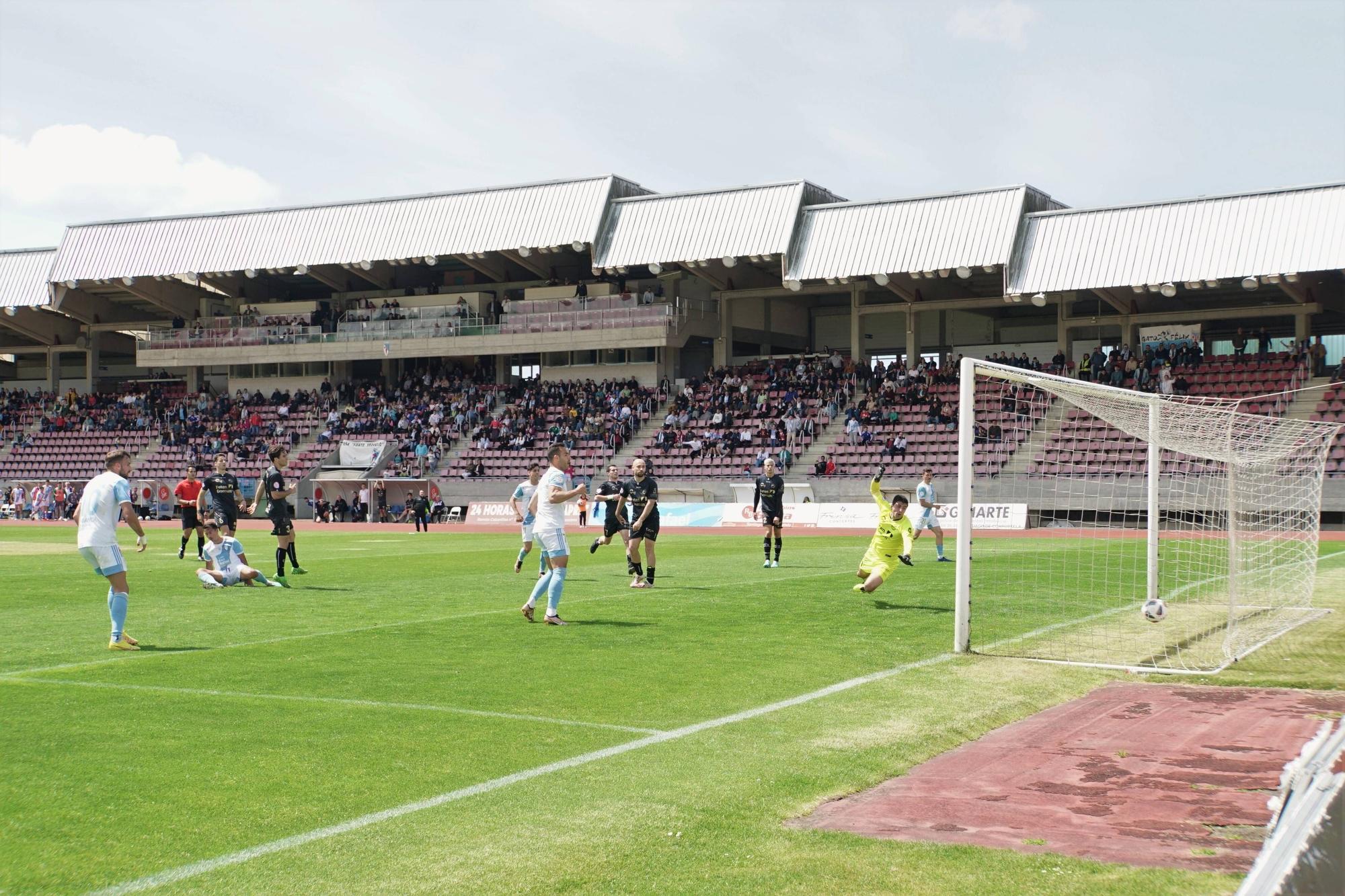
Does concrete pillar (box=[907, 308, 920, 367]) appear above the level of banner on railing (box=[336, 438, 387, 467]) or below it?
above

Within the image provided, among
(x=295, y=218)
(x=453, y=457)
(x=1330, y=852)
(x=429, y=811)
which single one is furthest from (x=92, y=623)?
(x=295, y=218)

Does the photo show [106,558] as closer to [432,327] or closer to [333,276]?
[432,327]

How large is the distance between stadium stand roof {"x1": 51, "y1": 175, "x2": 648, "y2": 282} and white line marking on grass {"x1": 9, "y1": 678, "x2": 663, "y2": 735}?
151ft

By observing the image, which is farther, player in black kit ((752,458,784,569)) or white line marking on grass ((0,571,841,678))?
player in black kit ((752,458,784,569))

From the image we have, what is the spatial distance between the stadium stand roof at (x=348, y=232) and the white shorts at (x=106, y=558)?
44.0 metres

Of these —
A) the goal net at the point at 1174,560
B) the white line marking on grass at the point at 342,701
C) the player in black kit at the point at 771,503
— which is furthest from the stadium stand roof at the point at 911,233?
the white line marking on grass at the point at 342,701

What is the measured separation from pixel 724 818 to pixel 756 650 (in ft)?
19.6

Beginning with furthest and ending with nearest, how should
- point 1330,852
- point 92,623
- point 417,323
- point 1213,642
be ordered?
point 417,323
point 92,623
point 1213,642
point 1330,852

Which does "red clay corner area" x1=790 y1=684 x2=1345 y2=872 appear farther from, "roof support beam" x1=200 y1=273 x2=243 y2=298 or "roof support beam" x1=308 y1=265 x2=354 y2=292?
"roof support beam" x1=200 y1=273 x2=243 y2=298

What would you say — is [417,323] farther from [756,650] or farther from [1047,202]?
[756,650]

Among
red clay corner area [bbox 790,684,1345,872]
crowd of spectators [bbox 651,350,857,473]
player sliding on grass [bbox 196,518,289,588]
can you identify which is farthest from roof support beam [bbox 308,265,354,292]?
red clay corner area [bbox 790,684,1345,872]

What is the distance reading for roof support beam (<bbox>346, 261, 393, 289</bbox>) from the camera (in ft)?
206

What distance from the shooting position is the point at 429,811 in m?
6.49

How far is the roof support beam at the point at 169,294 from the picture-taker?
212 feet
